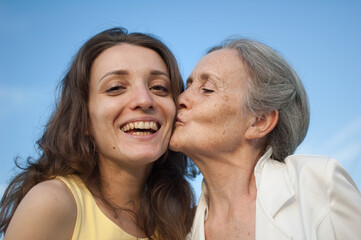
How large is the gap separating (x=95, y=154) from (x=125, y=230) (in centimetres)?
79

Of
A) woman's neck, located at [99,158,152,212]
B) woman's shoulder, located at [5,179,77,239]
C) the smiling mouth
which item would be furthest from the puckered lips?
woman's shoulder, located at [5,179,77,239]

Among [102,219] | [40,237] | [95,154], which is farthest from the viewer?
[95,154]

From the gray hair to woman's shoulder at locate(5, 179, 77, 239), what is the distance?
1.76m

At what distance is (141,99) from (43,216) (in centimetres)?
117

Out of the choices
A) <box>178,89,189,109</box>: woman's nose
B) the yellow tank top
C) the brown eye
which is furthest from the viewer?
<box>178,89,189,109</box>: woman's nose

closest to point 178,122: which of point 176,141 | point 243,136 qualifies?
point 176,141

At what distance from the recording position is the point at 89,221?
2969mm

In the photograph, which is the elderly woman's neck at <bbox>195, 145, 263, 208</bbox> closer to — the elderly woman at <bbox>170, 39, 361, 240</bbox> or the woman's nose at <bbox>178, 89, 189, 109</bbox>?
the elderly woman at <bbox>170, 39, 361, 240</bbox>

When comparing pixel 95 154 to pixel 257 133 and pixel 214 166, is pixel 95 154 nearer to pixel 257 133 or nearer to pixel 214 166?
pixel 214 166

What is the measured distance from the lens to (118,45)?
11.3 feet

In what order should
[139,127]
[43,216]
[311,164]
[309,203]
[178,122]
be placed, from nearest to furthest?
[43,216], [309,203], [311,164], [139,127], [178,122]

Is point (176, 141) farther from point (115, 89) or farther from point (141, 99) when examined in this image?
point (115, 89)

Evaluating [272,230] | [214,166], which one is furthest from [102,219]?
[272,230]

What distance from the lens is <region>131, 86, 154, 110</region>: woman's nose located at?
3.06 m
